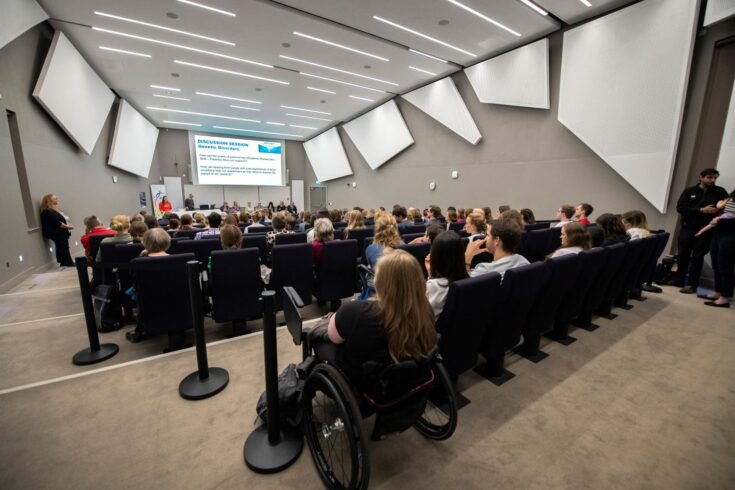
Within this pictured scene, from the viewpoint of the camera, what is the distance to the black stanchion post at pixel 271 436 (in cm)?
135

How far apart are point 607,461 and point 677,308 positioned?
3.03 m

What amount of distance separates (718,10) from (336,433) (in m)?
6.40

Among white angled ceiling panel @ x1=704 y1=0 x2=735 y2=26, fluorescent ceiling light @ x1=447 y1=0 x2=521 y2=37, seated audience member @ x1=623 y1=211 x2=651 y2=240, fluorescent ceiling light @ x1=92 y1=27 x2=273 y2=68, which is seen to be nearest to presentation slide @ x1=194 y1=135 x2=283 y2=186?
fluorescent ceiling light @ x1=92 y1=27 x2=273 y2=68

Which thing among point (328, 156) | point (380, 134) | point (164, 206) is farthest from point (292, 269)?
point (164, 206)

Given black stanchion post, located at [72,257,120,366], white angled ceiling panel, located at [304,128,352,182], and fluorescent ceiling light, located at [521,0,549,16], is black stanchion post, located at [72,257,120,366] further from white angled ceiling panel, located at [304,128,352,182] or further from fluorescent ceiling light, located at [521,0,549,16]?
white angled ceiling panel, located at [304,128,352,182]

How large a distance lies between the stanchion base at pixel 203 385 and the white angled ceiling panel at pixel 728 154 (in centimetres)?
607

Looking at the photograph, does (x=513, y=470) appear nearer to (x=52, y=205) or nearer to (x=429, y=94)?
(x=52, y=205)

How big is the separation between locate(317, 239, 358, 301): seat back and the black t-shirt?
5.87 feet

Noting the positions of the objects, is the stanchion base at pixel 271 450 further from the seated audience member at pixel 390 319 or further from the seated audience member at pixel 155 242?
the seated audience member at pixel 155 242

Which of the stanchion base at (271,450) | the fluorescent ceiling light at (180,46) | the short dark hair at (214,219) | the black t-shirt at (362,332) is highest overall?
the fluorescent ceiling light at (180,46)

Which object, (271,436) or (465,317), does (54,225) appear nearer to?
(271,436)

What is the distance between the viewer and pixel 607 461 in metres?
1.42

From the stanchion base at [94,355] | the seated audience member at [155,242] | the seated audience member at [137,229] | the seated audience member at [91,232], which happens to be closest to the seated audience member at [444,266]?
the seated audience member at [155,242]

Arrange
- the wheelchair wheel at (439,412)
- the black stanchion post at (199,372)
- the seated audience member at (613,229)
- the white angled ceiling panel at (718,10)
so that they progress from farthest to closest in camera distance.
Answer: the white angled ceiling panel at (718,10) < the seated audience member at (613,229) < the black stanchion post at (199,372) < the wheelchair wheel at (439,412)
